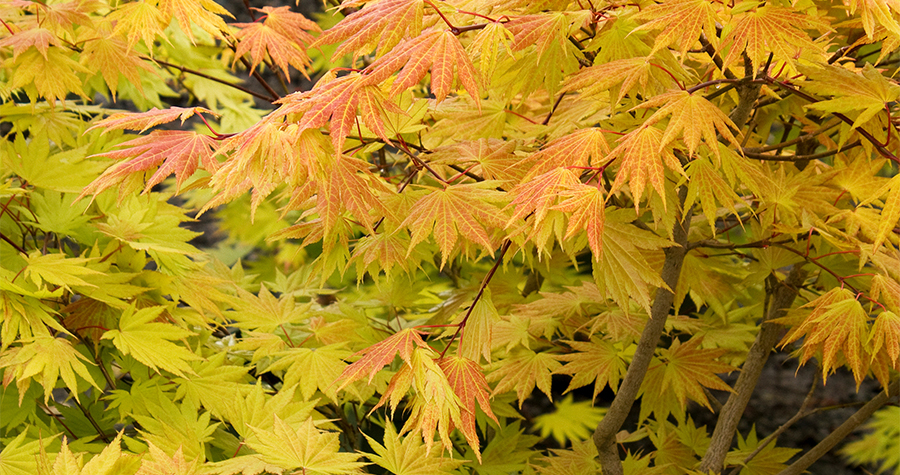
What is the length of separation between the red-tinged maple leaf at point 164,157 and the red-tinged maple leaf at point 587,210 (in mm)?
582

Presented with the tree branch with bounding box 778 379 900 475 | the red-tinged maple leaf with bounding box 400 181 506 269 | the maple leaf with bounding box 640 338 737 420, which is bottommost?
the tree branch with bounding box 778 379 900 475

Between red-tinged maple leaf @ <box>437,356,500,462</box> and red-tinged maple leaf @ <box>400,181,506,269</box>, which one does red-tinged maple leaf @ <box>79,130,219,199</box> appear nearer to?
red-tinged maple leaf @ <box>400,181,506,269</box>

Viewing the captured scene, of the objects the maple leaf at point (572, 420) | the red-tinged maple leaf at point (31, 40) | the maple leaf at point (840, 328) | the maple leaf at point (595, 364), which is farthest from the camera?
the maple leaf at point (572, 420)

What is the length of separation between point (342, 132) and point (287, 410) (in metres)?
0.67

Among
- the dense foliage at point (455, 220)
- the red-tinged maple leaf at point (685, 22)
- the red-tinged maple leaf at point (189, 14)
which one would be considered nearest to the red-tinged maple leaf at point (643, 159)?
the dense foliage at point (455, 220)

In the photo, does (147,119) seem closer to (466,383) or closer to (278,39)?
(278,39)

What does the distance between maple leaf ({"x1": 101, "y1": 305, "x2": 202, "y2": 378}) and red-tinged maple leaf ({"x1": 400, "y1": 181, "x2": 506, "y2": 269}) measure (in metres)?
0.56

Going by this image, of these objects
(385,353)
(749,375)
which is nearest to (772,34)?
(385,353)

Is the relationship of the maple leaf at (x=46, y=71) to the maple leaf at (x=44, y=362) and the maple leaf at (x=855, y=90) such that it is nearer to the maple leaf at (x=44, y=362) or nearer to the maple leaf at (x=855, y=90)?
the maple leaf at (x=44, y=362)

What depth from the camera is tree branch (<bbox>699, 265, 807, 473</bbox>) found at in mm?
1670

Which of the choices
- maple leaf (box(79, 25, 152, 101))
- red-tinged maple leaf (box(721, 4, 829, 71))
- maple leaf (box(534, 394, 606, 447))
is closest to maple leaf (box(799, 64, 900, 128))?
red-tinged maple leaf (box(721, 4, 829, 71))

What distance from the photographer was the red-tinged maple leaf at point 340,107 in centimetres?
95

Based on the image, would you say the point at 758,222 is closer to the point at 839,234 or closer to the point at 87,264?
the point at 839,234

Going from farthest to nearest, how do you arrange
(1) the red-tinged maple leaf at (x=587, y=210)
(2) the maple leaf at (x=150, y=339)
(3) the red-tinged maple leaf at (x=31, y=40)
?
1. (3) the red-tinged maple leaf at (x=31, y=40)
2. (2) the maple leaf at (x=150, y=339)
3. (1) the red-tinged maple leaf at (x=587, y=210)
